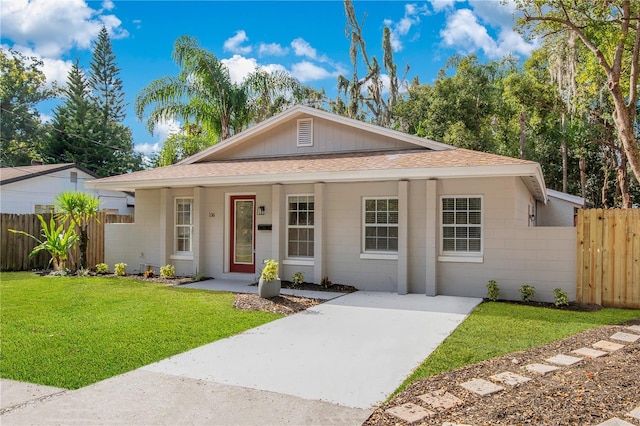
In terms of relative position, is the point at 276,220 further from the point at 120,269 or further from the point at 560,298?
the point at 560,298

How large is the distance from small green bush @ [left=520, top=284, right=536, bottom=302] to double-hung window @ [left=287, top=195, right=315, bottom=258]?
4.82 meters

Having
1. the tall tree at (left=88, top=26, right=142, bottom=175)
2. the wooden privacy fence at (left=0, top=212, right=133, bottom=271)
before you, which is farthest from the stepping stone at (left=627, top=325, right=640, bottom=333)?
the tall tree at (left=88, top=26, right=142, bottom=175)

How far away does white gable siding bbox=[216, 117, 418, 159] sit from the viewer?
12.1 metres

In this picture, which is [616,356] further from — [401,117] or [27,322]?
[401,117]

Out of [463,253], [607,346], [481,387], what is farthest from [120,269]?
[607,346]

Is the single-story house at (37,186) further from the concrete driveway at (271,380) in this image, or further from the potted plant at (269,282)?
the concrete driveway at (271,380)

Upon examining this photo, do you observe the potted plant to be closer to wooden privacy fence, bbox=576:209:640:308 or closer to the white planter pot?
the white planter pot

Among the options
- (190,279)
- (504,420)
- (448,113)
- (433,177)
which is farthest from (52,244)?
(448,113)

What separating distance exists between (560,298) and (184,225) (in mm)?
9464

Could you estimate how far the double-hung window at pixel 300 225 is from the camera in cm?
1112

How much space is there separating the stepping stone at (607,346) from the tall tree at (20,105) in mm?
37864

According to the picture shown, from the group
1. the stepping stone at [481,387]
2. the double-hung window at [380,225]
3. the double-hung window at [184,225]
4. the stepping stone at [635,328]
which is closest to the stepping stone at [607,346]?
the stepping stone at [635,328]

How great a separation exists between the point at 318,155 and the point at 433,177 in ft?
12.8

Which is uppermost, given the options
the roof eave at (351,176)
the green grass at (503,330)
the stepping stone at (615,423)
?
the roof eave at (351,176)
